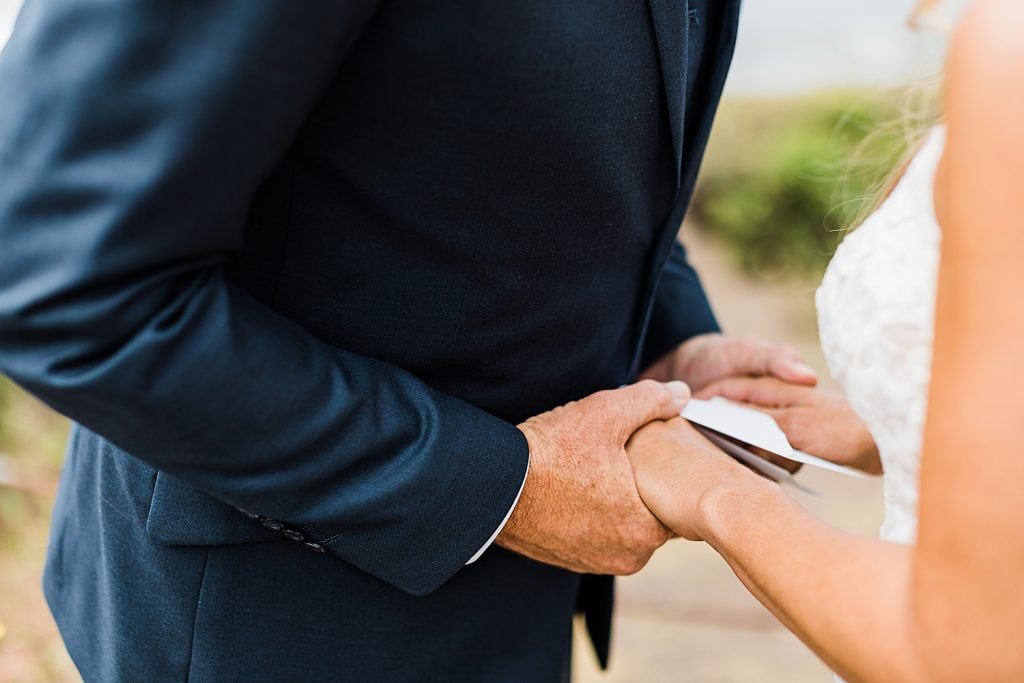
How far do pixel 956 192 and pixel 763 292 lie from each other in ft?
16.9

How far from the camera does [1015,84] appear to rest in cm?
77

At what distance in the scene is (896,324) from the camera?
1.12 meters

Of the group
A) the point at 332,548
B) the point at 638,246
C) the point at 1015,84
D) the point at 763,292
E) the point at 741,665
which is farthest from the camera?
the point at 763,292

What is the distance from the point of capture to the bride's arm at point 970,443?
0.79 metres

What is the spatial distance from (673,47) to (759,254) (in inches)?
192

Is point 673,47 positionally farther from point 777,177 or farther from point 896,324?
point 777,177

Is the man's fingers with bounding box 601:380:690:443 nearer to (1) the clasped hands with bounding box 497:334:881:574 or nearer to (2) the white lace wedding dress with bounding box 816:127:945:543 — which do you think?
(1) the clasped hands with bounding box 497:334:881:574

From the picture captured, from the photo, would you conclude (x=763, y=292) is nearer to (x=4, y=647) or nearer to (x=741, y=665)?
(x=741, y=665)

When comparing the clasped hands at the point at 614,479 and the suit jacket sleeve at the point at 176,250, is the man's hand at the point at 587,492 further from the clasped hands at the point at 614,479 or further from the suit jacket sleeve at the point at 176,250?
the suit jacket sleeve at the point at 176,250

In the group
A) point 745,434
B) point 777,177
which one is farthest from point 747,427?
point 777,177

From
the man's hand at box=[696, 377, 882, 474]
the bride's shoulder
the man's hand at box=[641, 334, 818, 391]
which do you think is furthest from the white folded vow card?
the bride's shoulder

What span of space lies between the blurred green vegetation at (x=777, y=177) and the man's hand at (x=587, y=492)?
4.40 m

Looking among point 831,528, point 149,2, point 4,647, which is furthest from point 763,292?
point 149,2

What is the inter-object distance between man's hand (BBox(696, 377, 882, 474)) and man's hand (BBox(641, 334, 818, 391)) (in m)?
0.02
